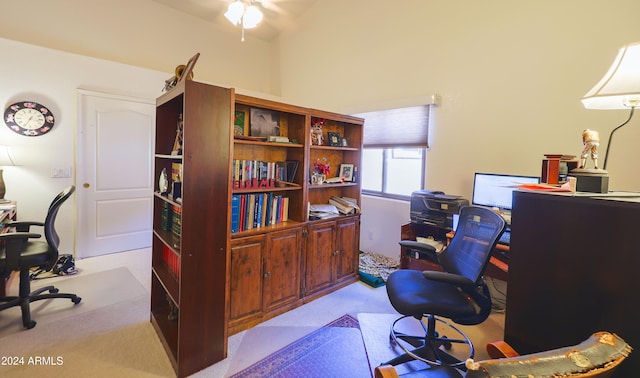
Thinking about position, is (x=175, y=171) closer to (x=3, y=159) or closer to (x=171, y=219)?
(x=171, y=219)

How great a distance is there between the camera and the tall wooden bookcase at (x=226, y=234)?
1697mm

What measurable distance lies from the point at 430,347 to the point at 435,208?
1356mm

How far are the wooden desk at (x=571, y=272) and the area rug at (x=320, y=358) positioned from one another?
1.18 metres

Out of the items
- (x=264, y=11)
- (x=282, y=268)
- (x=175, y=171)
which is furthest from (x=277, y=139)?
(x=264, y=11)

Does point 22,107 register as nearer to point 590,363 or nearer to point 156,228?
point 156,228

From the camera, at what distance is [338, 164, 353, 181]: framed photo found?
3.15 m

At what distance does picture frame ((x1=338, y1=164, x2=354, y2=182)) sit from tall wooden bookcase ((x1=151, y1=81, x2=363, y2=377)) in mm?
76

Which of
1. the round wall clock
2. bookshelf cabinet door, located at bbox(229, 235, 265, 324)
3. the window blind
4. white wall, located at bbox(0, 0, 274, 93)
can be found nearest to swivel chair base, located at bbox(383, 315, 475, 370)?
bookshelf cabinet door, located at bbox(229, 235, 265, 324)

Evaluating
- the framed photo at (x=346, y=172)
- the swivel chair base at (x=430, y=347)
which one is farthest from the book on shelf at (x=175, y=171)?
the swivel chair base at (x=430, y=347)

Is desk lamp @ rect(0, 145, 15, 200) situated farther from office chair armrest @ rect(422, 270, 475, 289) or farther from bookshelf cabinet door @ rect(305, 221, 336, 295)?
office chair armrest @ rect(422, 270, 475, 289)

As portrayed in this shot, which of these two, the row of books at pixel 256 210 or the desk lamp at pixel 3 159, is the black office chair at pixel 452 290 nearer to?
the row of books at pixel 256 210

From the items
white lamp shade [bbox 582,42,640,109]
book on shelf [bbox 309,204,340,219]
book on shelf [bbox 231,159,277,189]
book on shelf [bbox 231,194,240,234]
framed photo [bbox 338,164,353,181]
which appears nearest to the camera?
white lamp shade [bbox 582,42,640,109]

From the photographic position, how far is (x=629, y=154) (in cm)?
206

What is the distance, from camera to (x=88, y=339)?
81.0 inches
